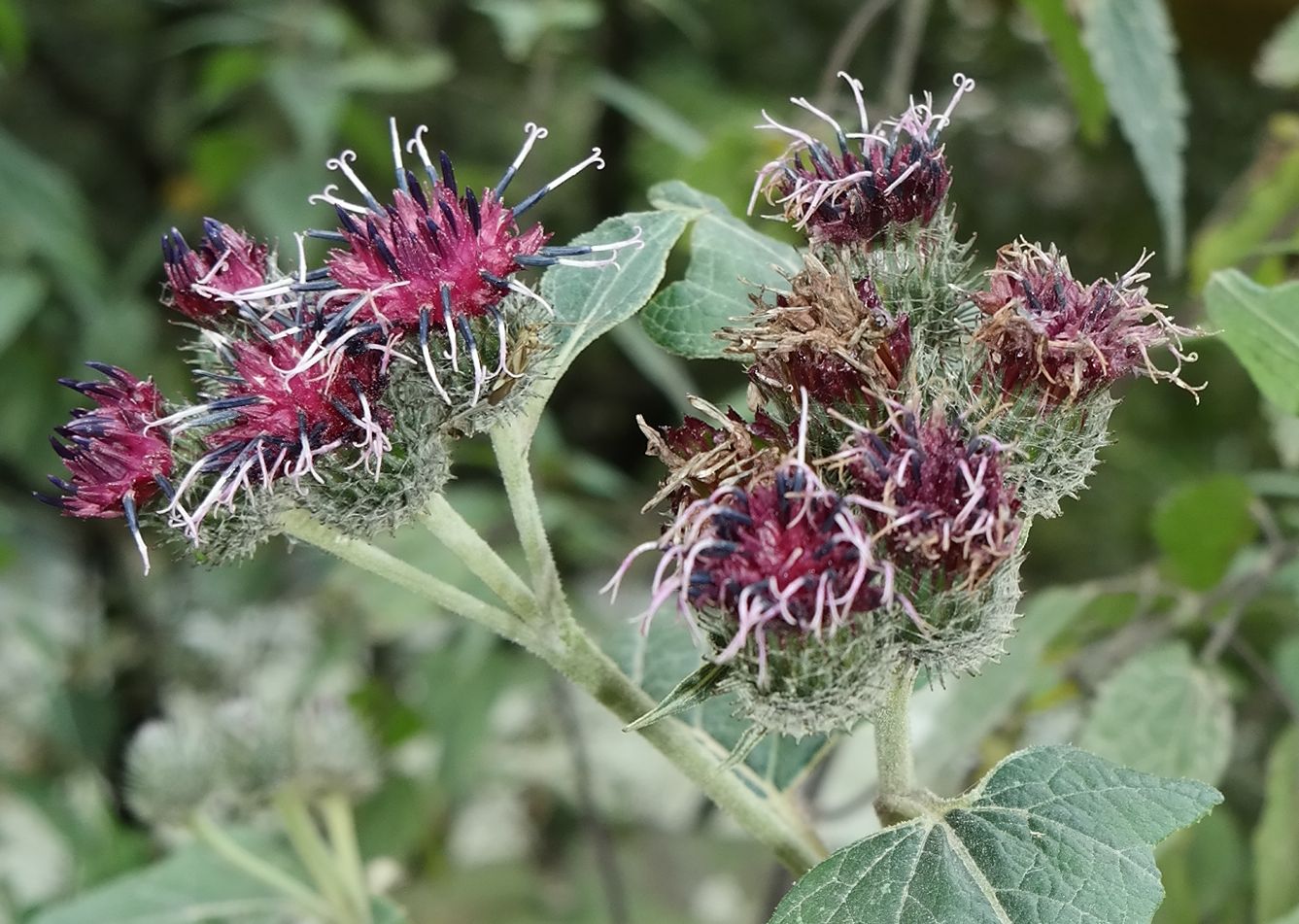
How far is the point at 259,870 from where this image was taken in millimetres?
1240

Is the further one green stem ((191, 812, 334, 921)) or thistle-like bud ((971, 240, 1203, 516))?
green stem ((191, 812, 334, 921))

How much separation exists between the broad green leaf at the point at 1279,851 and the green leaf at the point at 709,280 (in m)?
0.77

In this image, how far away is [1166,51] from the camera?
1.13 meters

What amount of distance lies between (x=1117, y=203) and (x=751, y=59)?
2.83ft

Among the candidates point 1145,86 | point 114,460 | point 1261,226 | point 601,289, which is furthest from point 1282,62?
point 114,460

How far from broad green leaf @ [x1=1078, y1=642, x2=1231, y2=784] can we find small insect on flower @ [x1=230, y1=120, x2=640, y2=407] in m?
0.78

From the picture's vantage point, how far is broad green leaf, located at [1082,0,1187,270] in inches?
42.0

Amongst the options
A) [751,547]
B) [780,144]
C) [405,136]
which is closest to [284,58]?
[405,136]

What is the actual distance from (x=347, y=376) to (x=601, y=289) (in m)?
0.24

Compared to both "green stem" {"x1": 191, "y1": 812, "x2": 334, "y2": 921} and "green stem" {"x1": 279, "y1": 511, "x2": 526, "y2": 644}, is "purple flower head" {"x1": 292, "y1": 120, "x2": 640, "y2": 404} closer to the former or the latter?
"green stem" {"x1": 279, "y1": 511, "x2": 526, "y2": 644}

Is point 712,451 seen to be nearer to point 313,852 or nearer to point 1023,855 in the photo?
point 1023,855

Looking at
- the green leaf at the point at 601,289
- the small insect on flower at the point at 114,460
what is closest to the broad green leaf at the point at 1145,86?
the green leaf at the point at 601,289

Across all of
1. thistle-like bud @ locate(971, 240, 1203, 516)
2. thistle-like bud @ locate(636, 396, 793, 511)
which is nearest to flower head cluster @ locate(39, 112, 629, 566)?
thistle-like bud @ locate(636, 396, 793, 511)

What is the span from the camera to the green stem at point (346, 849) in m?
1.18
